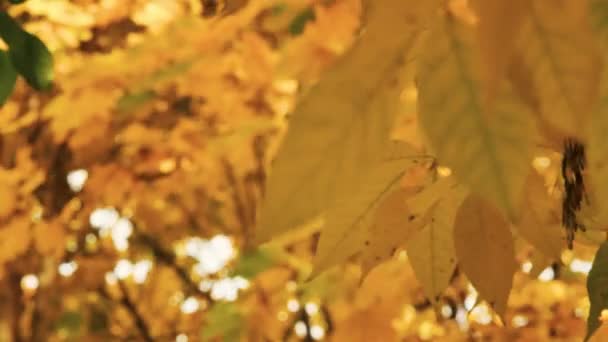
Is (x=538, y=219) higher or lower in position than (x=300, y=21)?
higher

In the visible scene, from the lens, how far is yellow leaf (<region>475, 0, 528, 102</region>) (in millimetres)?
278

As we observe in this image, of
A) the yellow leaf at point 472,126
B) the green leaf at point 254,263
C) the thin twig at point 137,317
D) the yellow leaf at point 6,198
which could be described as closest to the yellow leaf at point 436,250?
the yellow leaf at point 472,126

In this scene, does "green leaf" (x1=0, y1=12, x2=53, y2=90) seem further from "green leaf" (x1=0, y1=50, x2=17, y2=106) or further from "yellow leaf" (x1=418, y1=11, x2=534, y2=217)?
"yellow leaf" (x1=418, y1=11, x2=534, y2=217)

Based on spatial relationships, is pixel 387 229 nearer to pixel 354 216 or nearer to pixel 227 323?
pixel 354 216

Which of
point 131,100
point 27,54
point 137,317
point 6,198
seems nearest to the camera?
point 27,54

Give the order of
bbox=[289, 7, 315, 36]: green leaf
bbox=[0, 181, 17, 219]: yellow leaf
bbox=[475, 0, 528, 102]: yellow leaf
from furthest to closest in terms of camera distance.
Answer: bbox=[0, 181, 17, 219]: yellow leaf, bbox=[289, 7, 315, 36]: green leaf, bbox=[475, 0, 528, 102]: yellow leaf

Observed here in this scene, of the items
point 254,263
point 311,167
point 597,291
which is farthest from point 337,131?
point 254,263

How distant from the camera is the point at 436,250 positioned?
1.98 ft

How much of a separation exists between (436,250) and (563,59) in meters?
0.31

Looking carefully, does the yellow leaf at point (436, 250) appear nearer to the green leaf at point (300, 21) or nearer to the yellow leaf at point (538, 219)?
the yellow leaf at point (538, 219)

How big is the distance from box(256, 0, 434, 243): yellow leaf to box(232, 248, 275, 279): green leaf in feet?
4.11

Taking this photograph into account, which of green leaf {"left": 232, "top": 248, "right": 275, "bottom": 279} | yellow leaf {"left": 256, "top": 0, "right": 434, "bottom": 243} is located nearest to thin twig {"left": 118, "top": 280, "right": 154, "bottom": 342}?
green leaf {"left": 232, "top": 248, "right": 275, "bottom": 279}

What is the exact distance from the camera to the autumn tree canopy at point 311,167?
0.35 m

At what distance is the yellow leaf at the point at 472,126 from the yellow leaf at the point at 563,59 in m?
0.03
